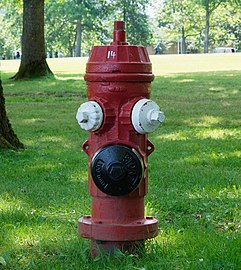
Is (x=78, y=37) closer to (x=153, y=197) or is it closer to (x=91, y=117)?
(x=153, y=197)

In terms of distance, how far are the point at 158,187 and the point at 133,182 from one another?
2.20 m

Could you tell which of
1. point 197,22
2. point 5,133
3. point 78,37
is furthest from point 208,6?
point 5,133

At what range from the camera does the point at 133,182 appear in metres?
3.19

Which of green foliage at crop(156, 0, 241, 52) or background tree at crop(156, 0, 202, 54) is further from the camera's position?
background tree at crop(156, 0, 202, 54)

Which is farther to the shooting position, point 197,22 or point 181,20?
point 197,22

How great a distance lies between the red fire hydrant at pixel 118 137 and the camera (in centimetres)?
318

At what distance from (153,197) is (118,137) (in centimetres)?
175

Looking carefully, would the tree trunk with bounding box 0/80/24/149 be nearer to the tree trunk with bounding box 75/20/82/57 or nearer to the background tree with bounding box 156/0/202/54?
the tree trunk with bounding box 75/20/82/57

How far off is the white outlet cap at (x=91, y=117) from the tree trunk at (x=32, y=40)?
730 inches

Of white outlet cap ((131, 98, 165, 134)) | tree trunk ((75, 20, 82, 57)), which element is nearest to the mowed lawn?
white outlet cap ((131, 98, 165, 134))

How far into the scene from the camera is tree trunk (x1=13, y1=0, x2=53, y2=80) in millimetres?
21297

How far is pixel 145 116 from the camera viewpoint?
3.17 m

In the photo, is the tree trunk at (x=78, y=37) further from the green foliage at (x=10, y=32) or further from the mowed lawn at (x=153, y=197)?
the mowed lawn at (x=153, y=197)

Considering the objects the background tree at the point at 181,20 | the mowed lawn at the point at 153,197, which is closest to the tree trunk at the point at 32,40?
the mowed lawn at the point at 153,197
